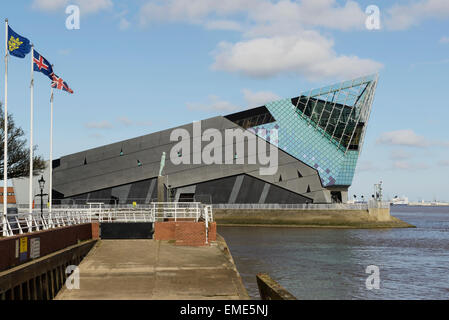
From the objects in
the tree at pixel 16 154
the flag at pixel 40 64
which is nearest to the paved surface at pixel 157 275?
the flag at pixel 40 64

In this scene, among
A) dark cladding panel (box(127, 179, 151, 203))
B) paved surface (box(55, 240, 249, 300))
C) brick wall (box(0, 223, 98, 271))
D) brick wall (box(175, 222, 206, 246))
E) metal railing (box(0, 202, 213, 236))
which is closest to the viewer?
brick wall (box(0, 223, 98, 271))

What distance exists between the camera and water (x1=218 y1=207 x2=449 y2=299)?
2675 centimetres

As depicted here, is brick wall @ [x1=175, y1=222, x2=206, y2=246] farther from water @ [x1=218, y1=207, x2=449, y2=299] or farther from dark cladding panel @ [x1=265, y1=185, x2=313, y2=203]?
dark cladding panel @ [x1=265, y1=185, x2=313, y2=203]

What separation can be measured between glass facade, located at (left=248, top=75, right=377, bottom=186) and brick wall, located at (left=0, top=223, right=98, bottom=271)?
6718 centimetres

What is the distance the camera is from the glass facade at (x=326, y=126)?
302 feet

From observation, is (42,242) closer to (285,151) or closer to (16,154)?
(16,154)

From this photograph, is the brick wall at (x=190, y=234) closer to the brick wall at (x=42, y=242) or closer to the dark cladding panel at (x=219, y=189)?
the brick wall at (x=42, y=242)

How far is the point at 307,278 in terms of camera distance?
101 feet

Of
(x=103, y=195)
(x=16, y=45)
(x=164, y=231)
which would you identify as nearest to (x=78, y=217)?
(x=164, y=231)

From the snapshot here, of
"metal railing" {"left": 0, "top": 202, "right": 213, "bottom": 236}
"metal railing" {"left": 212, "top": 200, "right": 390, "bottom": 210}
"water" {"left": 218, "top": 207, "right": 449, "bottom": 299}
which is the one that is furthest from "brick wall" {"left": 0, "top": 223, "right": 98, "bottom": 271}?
"metal railing" {"left": 212, "top": 200, "right": 390, "bottom": 210}

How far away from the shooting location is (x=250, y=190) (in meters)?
94.4

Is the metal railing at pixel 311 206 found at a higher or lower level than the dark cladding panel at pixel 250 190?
lower

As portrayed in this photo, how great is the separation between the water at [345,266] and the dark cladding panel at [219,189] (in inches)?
1544
